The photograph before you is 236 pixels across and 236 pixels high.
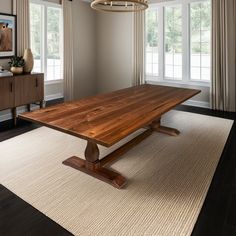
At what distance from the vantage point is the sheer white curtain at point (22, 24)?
435 cm

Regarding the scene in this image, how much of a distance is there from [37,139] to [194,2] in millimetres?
4106

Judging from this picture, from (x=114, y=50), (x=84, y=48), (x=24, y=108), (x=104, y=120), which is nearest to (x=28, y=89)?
(x=24, y=108)

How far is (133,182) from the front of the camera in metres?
2.37

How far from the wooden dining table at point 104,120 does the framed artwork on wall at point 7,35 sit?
2.17 meters

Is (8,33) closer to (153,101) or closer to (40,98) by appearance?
(40,98)

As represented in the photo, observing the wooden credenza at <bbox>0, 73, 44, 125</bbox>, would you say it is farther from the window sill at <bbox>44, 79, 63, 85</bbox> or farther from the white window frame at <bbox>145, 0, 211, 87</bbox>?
the white window frame at <bbox>145, 0, 211, 87</bbox>

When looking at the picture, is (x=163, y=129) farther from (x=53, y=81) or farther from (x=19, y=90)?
(x=53, y=81)

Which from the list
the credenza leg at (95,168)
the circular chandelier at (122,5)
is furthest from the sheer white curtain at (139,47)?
the credenza leg at (95,168)

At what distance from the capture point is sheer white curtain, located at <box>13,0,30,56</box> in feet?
14.3

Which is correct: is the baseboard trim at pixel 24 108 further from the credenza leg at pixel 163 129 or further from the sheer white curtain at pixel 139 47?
the credenza leg at pixel 163 129

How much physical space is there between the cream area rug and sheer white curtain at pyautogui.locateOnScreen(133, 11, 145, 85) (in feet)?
8.14

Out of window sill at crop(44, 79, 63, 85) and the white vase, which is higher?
the white vase

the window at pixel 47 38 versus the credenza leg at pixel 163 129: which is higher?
the window at pixel 47 38

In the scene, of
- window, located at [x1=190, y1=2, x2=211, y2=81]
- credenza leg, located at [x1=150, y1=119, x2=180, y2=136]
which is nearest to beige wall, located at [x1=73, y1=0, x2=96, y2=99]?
window, located at [x1=190, y1=2, x2=211, y2=81]
